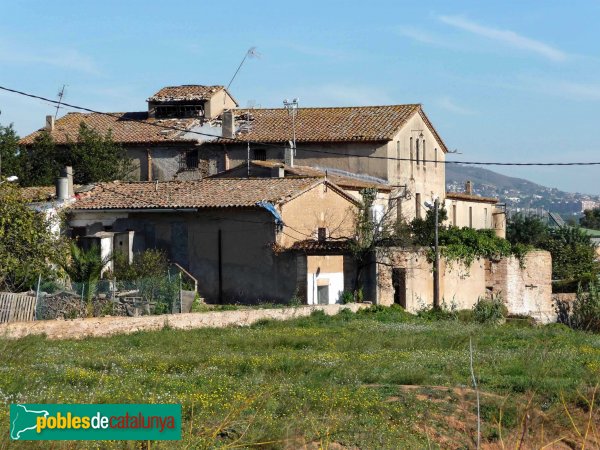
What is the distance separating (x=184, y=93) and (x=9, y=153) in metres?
9.50

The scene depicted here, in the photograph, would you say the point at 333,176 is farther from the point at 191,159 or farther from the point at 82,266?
the point at 82,266

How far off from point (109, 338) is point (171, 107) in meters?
30.9

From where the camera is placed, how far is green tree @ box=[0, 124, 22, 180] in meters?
49.3

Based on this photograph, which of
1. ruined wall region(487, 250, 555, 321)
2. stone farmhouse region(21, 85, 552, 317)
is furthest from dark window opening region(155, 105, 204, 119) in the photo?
ruined wall region(487, 250, 555, 321)

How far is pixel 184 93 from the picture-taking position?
179 ft

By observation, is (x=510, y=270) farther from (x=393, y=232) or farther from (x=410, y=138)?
(x=410, y=138)

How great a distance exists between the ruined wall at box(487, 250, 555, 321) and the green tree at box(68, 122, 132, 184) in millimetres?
18628

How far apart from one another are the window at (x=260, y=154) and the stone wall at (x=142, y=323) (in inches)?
773

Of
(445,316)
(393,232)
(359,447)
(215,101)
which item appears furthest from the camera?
(215,101)

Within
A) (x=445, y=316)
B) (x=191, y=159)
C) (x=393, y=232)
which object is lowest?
(x=445, y=316)

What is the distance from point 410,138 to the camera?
169 feet

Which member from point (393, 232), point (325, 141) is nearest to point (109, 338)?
point (393, 232)

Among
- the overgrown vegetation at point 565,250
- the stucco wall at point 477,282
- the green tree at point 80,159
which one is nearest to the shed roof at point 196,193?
the stucco wall at point 477,282

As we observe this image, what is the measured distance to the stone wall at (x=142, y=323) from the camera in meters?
24.4
